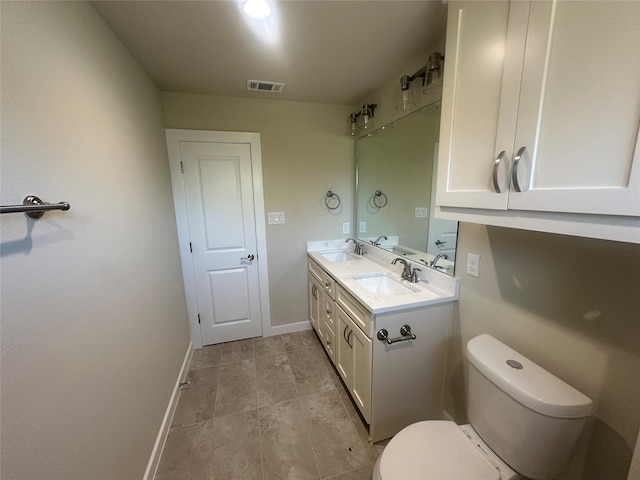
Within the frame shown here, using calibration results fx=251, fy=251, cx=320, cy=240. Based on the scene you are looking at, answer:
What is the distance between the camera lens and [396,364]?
1423 millimetres

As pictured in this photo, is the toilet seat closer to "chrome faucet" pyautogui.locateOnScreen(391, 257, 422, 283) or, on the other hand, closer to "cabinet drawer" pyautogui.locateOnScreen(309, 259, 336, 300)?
"chrome faucet" pyautogui.locateOnScreen(391, 257, 422, 283)

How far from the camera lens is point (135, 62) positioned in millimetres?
1626

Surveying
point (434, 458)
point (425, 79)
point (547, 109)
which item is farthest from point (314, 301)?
point (547, 109)

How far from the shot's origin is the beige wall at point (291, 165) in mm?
2258

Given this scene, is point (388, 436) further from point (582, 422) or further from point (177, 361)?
point (177, 361)

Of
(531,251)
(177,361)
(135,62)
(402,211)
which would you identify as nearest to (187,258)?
(177,361)

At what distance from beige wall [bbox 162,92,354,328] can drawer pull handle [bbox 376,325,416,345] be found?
4.80 ft

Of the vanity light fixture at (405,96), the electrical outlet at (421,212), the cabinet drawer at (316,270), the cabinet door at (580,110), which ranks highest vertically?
the vanity light fixture at (405,96)

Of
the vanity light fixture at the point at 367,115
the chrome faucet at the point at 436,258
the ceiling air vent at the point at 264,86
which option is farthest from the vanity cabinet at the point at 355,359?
the ceiling air vent at the point at 264,86

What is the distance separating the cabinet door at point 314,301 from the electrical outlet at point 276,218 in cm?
64

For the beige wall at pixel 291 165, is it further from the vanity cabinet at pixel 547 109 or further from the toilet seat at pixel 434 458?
the toilet seat at pixel 434 458

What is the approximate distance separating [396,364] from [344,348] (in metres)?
0.47

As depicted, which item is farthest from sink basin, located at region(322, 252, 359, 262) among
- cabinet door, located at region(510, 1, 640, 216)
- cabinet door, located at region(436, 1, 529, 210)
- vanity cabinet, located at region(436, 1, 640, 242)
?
cabinet door, located at region(510, 1, 640, 216)

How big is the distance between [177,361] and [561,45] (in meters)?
2.71
